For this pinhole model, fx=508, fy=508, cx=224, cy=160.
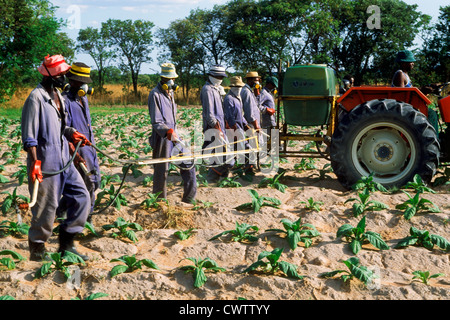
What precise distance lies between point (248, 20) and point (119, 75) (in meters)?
18.8

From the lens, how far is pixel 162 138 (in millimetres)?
6527

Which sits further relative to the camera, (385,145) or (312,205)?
(385,145)

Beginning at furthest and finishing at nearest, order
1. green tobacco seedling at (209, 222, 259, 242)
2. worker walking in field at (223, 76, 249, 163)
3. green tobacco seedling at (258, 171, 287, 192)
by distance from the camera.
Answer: worker walking in field at (223, 76, 249, 163) < green tobacco seedling at (258, 171, 287, 192) < green tobacco seedling at (209, 222, 259, 242)

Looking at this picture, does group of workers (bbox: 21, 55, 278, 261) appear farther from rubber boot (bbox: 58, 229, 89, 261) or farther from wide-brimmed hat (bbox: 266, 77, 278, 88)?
wide-brimmed hat (bbox: 266, 77, 278, 88)

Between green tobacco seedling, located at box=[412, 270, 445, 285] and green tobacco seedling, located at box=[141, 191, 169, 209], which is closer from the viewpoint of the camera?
green tobacco seedling, located at box=[412, 270, 445, 285]

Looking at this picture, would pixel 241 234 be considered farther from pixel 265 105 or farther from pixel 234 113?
pixel 265 105

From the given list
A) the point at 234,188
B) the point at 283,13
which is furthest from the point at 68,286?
the point at 283,13

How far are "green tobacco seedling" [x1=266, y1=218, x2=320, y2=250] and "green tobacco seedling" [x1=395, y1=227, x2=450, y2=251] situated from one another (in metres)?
0.82

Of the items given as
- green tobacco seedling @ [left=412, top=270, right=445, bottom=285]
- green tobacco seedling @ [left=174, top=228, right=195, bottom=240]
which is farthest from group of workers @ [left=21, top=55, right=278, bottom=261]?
green tobacco seedling @ [left=412, top=270, right=445, bottom=285]

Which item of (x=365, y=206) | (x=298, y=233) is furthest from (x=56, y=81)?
(x=365, y=206)

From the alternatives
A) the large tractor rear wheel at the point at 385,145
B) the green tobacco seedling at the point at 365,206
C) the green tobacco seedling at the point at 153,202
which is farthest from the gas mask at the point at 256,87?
the green tobacco seedling at the point at 365,206

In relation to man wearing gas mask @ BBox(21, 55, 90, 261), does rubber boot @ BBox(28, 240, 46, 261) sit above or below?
below

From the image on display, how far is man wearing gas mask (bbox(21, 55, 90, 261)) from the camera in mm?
4473

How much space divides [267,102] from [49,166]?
21.3 feet
